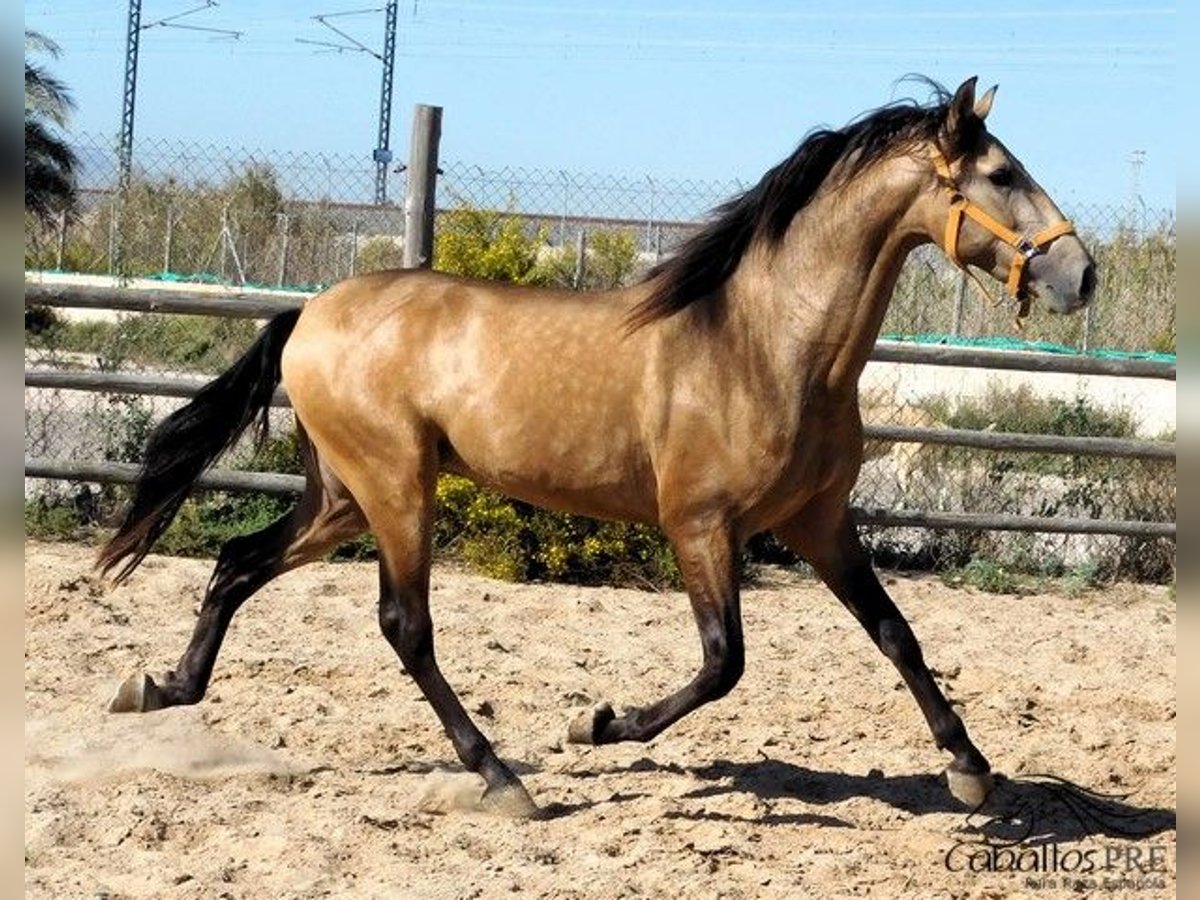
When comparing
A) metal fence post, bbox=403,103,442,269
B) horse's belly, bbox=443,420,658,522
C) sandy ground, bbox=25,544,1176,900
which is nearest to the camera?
sandy ground, bbox=25,544,1176,900

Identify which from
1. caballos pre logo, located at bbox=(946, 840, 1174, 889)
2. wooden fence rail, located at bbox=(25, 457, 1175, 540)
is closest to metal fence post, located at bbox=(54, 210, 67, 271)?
wooden fence rail, located at bbox=(25, 457, 1175, 540)

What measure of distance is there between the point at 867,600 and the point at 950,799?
2.15 feet

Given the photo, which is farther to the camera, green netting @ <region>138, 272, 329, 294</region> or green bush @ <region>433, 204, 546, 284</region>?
green netting @ <region>138, 272, 329, 294</region>

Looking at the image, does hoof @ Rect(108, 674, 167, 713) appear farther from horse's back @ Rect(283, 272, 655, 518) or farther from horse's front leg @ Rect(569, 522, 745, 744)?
horse's front leg @ Rect(569, 522, 745, 744)

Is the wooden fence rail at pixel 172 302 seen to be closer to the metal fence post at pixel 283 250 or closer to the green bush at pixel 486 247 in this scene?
the green bush at pixel 486 247

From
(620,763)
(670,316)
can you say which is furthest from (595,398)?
(620,763)

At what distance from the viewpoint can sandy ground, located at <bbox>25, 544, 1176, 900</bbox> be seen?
4.23m

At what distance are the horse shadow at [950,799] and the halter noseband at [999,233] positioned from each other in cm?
145

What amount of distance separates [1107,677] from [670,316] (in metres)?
2.77

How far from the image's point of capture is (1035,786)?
5.21 meters

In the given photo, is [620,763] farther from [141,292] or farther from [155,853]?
[141,292]

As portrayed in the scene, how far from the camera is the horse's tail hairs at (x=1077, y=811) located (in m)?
4.82

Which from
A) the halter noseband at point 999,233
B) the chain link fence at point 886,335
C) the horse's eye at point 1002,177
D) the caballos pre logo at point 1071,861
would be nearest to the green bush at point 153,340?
the chain link fence at point 886,335

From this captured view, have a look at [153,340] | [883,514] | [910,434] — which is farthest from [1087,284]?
[153,340]
